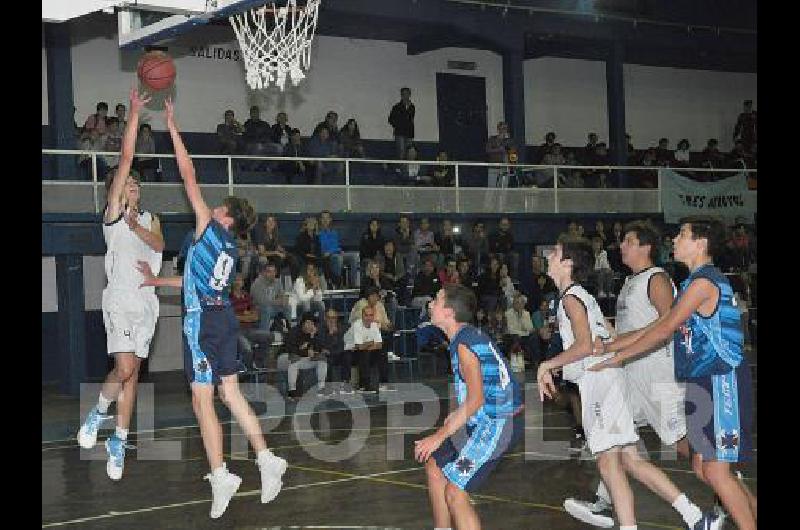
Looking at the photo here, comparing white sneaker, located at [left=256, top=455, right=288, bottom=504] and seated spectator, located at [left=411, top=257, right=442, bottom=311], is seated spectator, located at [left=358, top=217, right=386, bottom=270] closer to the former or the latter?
seated spectator, located at [left=411, top=257, right=442, bottom=311]

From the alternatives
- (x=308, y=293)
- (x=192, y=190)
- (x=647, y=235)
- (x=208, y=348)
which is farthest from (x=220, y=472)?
(x=308, y=293)

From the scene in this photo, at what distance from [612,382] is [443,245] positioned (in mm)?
13499

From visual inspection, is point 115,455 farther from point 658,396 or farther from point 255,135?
point 255,135

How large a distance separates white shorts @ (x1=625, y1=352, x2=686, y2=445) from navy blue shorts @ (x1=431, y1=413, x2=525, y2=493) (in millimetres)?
1960

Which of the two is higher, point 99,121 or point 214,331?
point 99,121

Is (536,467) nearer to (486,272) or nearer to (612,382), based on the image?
(612,382)

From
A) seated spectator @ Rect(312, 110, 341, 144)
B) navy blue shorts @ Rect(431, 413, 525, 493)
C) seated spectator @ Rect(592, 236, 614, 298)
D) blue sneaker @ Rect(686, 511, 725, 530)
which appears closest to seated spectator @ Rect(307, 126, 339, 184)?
seated spectator @ Rect(312, 110, 341, 144)

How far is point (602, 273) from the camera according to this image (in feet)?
78.1

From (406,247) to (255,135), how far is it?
372 centimetres

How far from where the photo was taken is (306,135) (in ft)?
86.9

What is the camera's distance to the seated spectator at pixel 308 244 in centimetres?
1994

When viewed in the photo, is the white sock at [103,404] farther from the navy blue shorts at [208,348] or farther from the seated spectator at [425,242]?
the seated spectator at [425,242]

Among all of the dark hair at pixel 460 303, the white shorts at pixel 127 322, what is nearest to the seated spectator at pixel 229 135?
the white shorts at pixel 127 322

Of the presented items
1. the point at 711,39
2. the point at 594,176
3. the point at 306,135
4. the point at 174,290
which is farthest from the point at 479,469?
the point at 711,39
